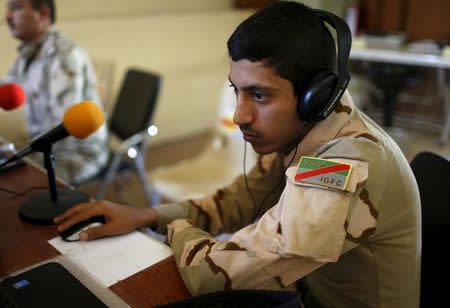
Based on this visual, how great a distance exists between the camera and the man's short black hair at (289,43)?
78 centimetres

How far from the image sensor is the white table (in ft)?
11.4

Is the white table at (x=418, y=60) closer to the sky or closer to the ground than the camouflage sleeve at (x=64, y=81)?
closer to the ground

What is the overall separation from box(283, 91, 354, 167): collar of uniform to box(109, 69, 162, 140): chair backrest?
1373 mm

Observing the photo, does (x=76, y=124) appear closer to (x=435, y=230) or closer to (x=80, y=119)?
(x=80, y=119)

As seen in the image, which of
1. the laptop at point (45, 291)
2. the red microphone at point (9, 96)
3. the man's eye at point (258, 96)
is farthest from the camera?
the red microphone at point (9, 96)

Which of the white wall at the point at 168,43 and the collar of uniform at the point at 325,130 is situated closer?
the collar of uniform at the point at 325,130

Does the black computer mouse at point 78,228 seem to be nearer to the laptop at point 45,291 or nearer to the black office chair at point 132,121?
the laptop at point 45,291

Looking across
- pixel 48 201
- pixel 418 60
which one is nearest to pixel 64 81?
pixel 48 201

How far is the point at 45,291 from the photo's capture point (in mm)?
743

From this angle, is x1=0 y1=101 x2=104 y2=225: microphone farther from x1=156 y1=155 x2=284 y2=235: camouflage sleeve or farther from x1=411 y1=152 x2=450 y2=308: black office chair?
x1=411 y1=152 x2=450 y2=308: black office chair

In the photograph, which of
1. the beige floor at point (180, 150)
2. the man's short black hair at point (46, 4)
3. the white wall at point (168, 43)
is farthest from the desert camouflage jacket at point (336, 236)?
the white wall at point (168, 43)

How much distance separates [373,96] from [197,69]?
1901mm

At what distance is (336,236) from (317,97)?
0.77 ft

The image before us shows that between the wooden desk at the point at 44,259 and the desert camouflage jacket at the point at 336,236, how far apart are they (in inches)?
1.2
